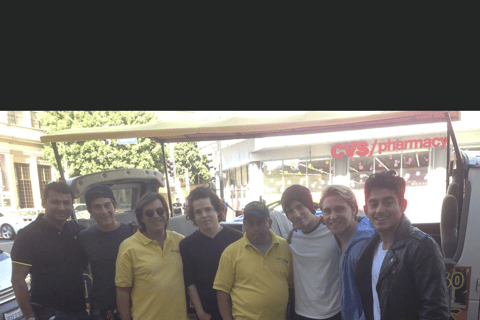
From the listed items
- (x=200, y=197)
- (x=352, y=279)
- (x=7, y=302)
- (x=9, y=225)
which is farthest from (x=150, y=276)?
(x=9, y=225)

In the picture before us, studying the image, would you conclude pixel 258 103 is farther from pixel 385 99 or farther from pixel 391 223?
pixel 391 223

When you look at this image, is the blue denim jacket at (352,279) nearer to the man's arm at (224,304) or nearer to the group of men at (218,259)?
the group of men at (218,259)

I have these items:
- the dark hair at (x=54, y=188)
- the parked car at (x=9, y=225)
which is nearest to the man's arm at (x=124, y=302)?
the dark hair at (x=54, y=188)

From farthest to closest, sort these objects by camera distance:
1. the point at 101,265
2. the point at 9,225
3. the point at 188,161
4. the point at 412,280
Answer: the point at 188,161, the point at 9,225, the point at 101,265, the point at 412,280

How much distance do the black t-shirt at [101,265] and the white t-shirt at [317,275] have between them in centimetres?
144

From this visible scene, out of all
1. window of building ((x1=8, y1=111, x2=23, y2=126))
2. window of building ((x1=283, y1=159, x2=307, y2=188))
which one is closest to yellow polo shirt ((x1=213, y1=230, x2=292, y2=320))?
window of building ((x1=283, y1=159, x2=307, y2=188))

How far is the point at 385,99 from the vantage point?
1119 mm

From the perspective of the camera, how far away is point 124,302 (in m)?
2.40

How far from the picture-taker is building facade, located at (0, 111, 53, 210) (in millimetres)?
23938

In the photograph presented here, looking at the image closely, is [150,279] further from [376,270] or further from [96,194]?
[376,270]

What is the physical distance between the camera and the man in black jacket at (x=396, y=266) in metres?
1.57

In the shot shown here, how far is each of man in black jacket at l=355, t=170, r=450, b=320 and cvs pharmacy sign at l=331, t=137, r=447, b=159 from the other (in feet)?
43.7

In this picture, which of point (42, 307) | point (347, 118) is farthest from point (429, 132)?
point (42, 307)

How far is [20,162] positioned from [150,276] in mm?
27973
